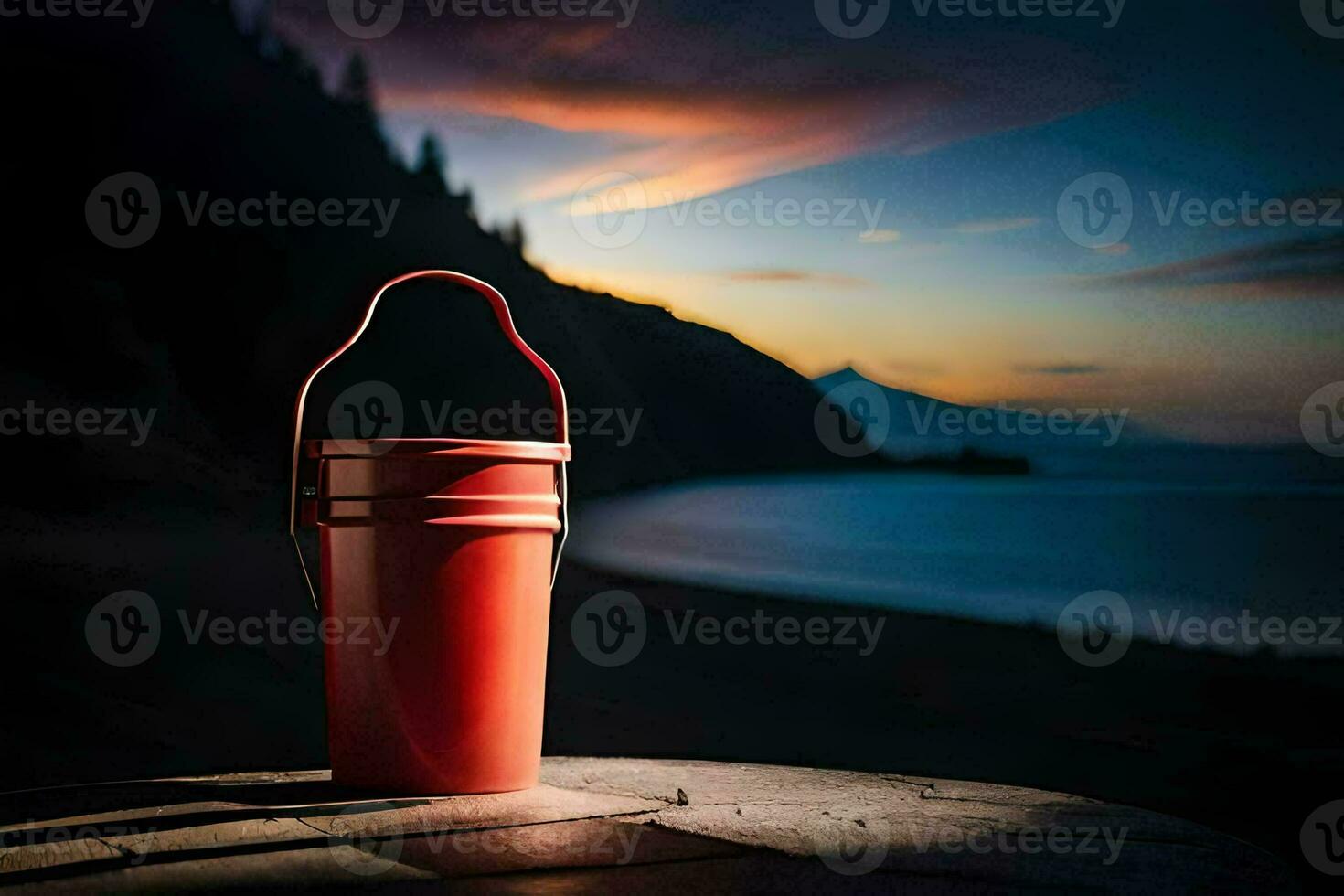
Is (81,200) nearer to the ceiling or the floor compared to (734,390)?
nearer to the ceiling

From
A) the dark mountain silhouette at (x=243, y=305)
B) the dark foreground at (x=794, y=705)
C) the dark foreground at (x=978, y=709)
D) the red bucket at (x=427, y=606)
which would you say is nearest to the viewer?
the red bucket at (x=427, y=606)

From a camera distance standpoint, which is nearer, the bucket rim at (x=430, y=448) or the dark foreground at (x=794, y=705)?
the bucket rim at (x=430, y=448)

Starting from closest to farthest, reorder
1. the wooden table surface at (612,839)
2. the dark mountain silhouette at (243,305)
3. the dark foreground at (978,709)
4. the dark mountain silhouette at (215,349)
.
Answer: the wooden table surface at (612,839) < the dark foreground at (978,709) < the dark mountain silhouette at (215,349) < the dark mountain silhouette at (243,305)

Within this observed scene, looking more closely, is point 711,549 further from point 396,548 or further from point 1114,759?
point 396,548

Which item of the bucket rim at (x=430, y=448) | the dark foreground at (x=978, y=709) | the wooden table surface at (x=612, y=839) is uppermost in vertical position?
the bucket rim at (x=430, y=448)

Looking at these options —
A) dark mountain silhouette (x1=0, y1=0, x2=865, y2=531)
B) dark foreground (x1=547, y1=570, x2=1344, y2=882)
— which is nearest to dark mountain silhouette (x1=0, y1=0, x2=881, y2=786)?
dark mountain silhouette (x1=0, y1=0, x2=865, y2=531)

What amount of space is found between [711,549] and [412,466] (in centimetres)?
1772

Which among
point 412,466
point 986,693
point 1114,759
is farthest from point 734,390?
point 412,466

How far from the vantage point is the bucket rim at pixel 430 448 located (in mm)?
3146

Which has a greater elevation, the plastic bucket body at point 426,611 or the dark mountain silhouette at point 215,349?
the dark mountain silhouette at point 215,349

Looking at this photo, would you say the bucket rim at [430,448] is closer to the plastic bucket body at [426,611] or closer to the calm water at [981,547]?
the plastic bucket body at [426,611]

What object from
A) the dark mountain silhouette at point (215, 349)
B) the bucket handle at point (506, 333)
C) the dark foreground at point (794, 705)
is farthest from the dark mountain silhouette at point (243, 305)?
the bucket handle at point (506, 333)

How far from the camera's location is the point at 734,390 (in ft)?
65.2

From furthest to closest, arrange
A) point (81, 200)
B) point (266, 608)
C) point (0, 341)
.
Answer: point (81, 200) < point (0, 341) < point (266, 608)
